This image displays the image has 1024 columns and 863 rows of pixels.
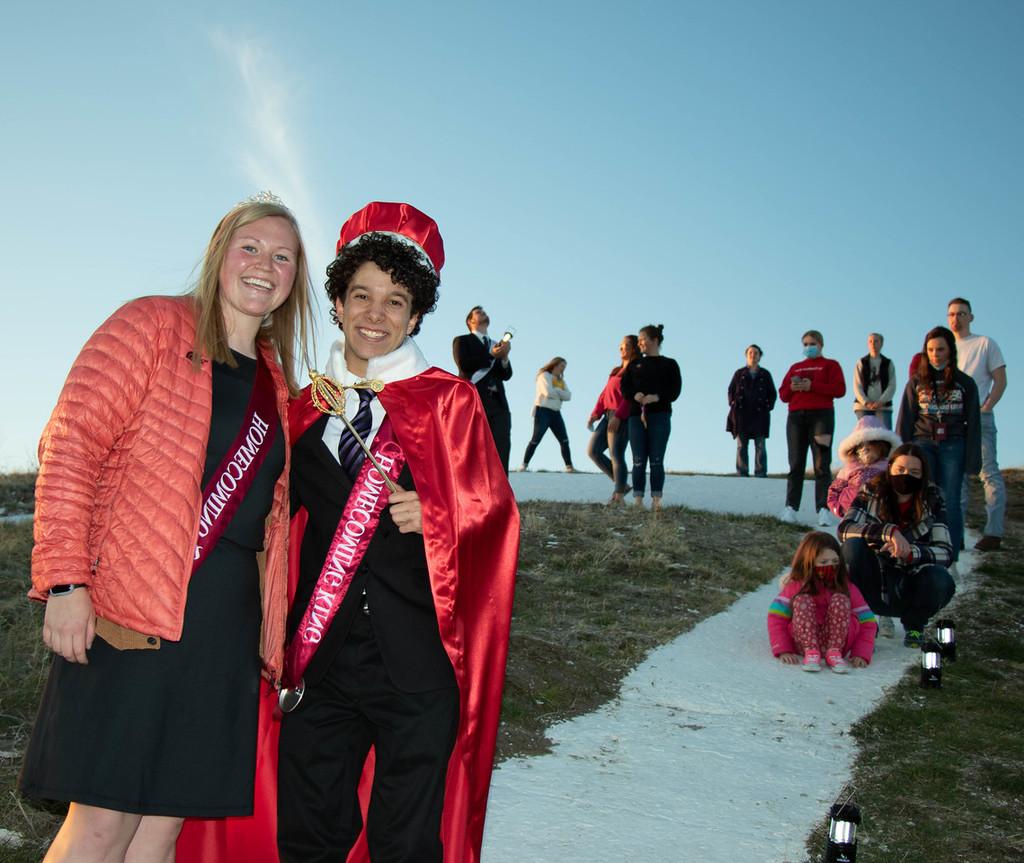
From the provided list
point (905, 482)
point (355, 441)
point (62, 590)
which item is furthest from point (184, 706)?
point (905, 482)

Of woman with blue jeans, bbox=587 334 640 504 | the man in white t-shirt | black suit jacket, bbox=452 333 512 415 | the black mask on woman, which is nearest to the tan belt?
the black mask on woman

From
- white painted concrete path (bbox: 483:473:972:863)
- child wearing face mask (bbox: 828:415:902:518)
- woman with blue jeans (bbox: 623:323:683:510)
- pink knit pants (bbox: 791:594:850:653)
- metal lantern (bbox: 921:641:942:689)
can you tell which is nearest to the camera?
white painted concrete path (bbox: 483:473:972:863)

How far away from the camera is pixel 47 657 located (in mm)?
4812

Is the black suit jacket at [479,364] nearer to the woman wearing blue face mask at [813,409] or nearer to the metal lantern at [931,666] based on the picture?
the woman wearing blue face mask at [813,409]

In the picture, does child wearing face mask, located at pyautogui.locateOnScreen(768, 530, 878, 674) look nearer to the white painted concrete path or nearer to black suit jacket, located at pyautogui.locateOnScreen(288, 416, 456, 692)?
the white painted concrete path

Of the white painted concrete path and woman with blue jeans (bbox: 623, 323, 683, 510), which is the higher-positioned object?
woman with blue jeans (bbox: 623, 323, 683, 510)

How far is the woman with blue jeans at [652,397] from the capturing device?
9883 mm

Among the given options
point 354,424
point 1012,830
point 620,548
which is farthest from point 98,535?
point 620,548

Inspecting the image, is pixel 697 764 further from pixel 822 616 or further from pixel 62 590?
pixel 62 590

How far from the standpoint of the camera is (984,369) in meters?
8.42

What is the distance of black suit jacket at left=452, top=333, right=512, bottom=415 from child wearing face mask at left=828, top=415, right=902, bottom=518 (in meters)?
2.83

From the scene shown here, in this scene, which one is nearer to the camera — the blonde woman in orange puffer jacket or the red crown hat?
the blonde woman in orange puffer jacket

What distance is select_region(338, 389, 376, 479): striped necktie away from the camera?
108 inches

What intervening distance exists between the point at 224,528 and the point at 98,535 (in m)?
0.28
